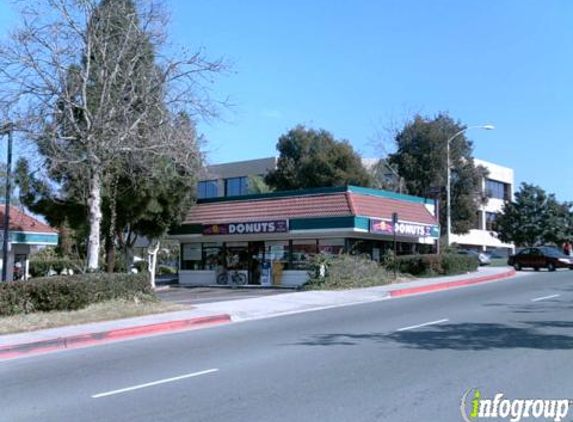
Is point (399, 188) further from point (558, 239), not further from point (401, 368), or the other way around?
point (401, 368)

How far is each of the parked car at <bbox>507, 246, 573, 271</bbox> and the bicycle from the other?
1684cm

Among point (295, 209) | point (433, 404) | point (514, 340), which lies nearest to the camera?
point (433, 404)

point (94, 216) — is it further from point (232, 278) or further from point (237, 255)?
point (232, 278)

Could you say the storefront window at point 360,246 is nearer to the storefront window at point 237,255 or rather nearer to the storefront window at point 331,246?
the storefront window at point 331,246

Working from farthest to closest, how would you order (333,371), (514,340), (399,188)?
(399,188) < (514,340) < (333,371)

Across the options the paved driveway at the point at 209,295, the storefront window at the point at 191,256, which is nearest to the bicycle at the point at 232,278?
the paved driveway at the point at 209,295

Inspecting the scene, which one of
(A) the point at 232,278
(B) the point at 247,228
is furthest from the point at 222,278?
(B) the point at 247,228

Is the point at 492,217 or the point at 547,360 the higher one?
the point at 492,217

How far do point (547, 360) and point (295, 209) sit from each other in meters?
20.8

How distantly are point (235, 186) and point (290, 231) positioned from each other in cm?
4066

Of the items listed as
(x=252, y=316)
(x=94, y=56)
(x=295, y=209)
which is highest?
(x=94, y=56)

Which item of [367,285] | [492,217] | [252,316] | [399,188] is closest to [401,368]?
[252,316]

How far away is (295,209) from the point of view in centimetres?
2978

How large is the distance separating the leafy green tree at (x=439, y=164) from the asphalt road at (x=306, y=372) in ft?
117
